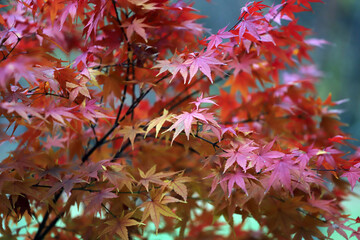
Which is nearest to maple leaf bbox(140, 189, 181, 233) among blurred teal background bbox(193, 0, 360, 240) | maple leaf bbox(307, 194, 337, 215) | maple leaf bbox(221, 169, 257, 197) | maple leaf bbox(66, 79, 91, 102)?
maple leaf bbox(221, 169, 257, 197)

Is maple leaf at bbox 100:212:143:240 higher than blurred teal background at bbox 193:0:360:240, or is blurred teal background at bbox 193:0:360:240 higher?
maple leaf at bbox 100:212:143:240

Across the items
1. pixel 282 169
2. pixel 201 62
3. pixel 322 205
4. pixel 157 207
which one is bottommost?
pixel 322 205

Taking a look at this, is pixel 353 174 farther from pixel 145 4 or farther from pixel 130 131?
pixel 145 4

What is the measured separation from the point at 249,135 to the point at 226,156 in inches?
5.2

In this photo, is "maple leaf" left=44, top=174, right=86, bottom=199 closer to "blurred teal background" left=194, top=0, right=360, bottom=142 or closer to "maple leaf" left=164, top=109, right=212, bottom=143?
"maple leaf" left=164, top=109, right=212, bottom=143

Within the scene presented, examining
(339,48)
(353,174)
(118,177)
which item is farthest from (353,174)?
(339,48)

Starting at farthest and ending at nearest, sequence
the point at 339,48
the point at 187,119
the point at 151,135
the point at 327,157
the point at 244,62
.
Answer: the point at 339,48 → the point at 151,135 → the point at 244,62 → the point at 327,157 → the point at 187,119

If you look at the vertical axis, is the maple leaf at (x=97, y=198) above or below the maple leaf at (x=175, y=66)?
below

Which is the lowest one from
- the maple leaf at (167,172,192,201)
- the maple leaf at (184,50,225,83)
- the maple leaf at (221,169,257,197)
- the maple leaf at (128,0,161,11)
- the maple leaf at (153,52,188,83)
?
the maple leaf at (167,172,192,201)

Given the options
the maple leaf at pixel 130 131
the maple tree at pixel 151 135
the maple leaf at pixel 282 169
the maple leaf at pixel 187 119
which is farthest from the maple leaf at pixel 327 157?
the maple leaf at pixel 130 131

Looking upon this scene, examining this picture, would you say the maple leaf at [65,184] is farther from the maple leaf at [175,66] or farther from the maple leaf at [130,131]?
the maple leaf at [175,66]

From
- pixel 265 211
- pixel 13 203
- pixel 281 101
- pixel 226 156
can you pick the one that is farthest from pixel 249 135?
pixel 13 203

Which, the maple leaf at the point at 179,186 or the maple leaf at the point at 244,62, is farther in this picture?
the maple leaf at the point at 244,62

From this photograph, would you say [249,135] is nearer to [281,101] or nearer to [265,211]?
[265,211]
